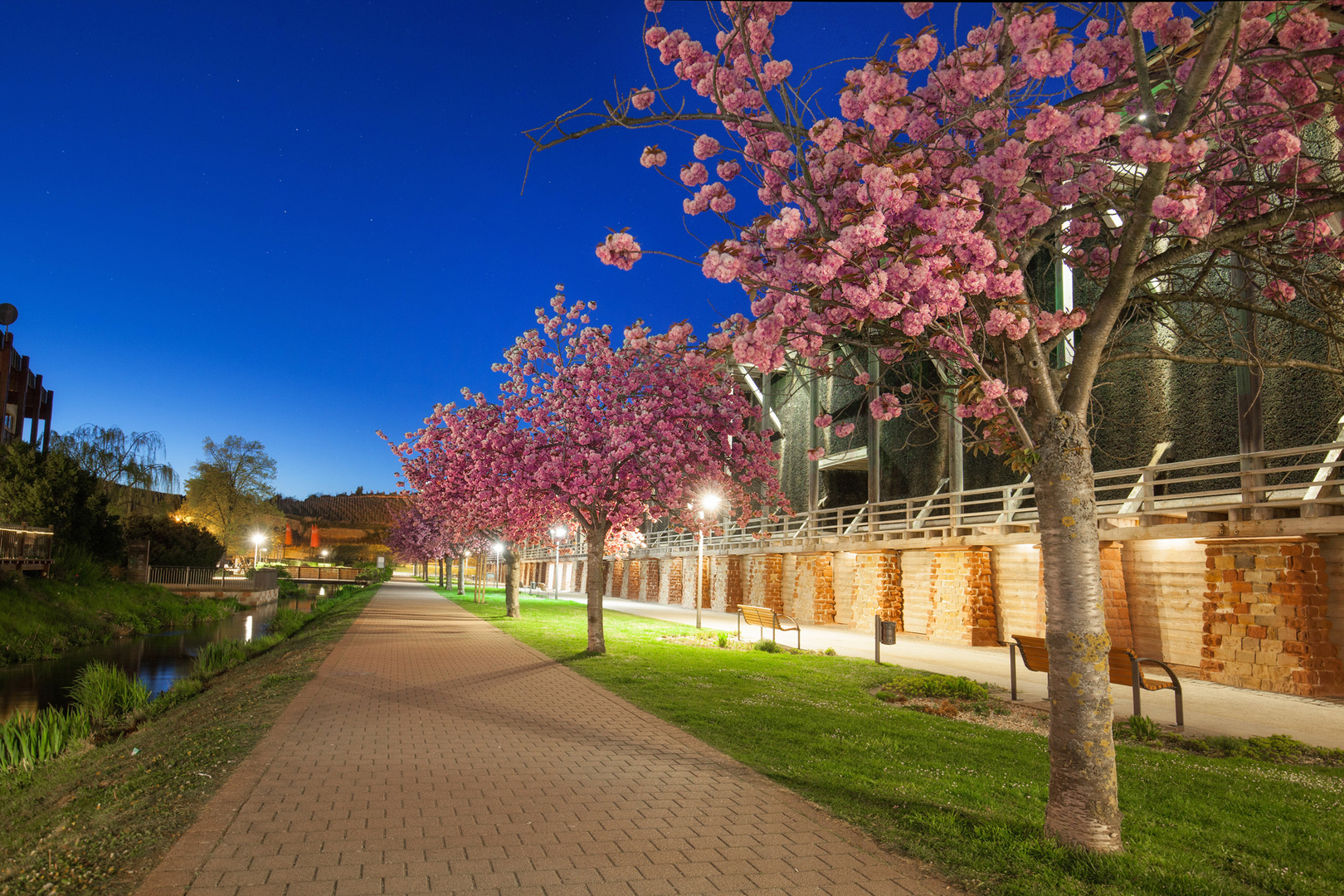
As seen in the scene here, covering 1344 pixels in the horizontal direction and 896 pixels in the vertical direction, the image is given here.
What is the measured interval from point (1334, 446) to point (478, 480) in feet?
48.3

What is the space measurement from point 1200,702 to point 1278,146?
8.73m

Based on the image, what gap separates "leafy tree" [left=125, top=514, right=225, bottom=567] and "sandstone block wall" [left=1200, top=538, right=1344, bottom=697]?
4239 centimetres

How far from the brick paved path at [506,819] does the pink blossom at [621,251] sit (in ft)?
13.2

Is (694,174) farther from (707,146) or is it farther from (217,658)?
(217,658)

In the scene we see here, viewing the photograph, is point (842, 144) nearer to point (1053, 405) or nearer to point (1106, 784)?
point (1053, 405)

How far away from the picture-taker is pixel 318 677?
451 inches

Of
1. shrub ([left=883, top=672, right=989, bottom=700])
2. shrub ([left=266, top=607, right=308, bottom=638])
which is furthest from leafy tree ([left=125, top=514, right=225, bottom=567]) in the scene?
shrub ([left=883, top=672, right=989, bottom=700])

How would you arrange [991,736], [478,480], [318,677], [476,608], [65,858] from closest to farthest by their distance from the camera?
1. [65,858]
2. [991,736]
3. [318,677]
4. [478,480]
5. [476,608]

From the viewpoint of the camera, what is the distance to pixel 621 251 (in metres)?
6.14

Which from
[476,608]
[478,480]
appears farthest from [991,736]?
[476,608]

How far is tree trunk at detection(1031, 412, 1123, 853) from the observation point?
4.48 meters

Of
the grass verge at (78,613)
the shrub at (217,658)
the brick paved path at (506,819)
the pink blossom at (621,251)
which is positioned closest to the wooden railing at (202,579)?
the grass verge at (78,613)

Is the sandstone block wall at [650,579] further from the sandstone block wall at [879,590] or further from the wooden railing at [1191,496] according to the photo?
the sandstone block wall at [879,590]

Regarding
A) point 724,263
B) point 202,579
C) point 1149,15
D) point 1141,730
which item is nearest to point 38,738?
point 724,263
